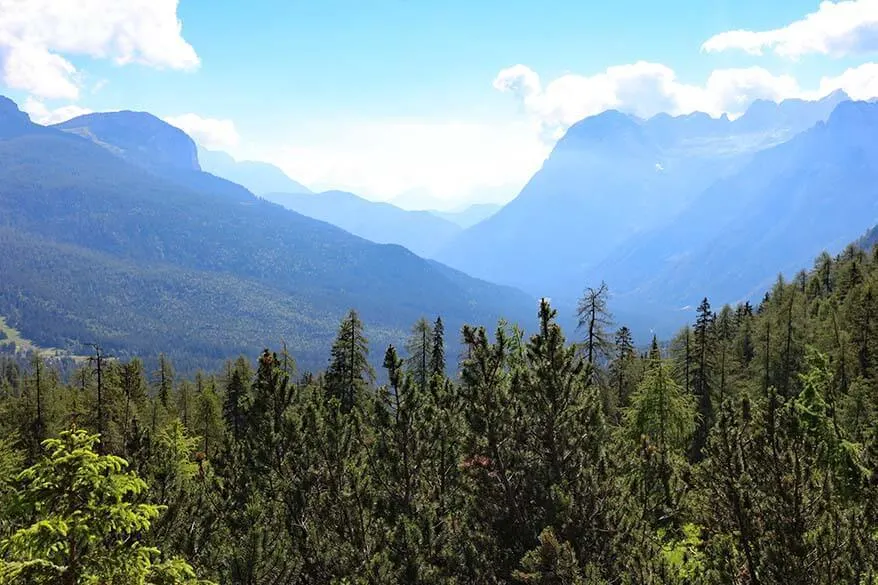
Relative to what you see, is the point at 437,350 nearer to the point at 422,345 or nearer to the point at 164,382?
the point at 422,345

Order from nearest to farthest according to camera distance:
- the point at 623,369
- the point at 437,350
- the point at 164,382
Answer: the point at 437,350
the point at 623,369
the point at 164,382

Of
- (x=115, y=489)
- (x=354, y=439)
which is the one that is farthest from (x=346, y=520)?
(x=115, y=489)

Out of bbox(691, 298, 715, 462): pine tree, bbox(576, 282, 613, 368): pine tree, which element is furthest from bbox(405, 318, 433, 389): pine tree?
bbox(691, 298, 715, 462): pine tree

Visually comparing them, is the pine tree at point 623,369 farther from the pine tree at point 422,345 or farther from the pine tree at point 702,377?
the pine tree at point 422,345

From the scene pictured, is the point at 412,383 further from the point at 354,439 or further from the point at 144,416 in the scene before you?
the point at 144,416

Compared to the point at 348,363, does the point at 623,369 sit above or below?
above

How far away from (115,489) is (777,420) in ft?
29.2

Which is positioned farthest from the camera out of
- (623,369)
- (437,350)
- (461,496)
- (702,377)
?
(623,369)

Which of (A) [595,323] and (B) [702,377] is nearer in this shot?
(A) [595,323]

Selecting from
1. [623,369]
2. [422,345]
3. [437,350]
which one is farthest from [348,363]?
[623,369]

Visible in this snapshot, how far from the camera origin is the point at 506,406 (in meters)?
11.1

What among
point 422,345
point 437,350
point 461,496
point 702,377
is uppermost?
point 422,345

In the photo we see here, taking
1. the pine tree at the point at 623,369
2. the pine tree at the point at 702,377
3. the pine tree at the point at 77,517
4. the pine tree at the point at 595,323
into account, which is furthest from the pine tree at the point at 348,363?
the pine tree at the point at 77,517

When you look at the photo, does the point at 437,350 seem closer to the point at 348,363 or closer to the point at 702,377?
the point at 348,363
